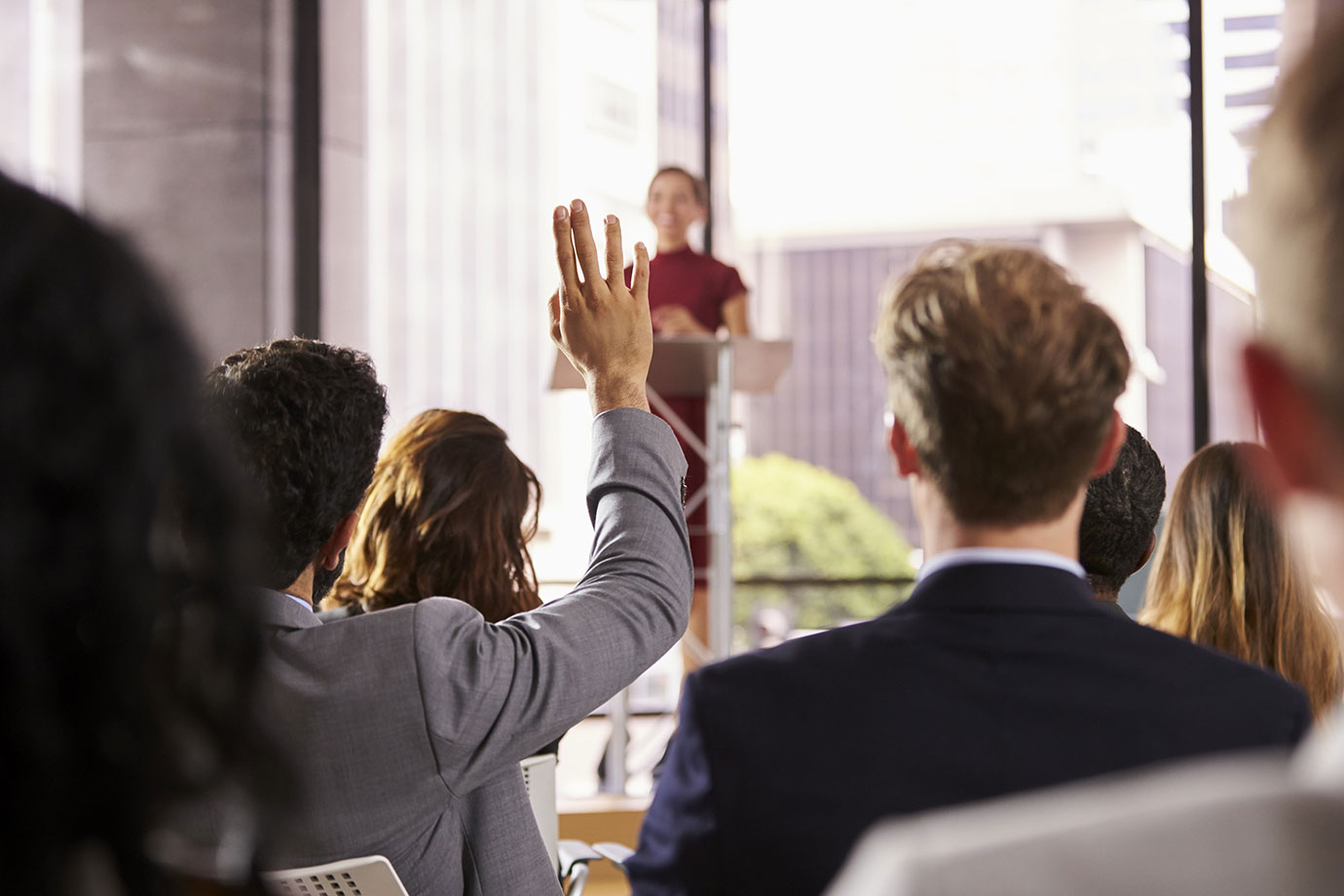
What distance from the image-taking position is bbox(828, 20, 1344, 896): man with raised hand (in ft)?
1.07

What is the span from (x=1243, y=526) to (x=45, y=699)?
5.95ft

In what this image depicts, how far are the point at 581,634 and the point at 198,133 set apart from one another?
437cm

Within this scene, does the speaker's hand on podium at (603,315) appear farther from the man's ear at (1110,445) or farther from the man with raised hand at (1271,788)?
the man with raised hand at (1271,788)

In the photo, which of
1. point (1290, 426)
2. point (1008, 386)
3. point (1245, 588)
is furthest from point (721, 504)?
point (1290, 426)

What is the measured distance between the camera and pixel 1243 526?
1894 mm

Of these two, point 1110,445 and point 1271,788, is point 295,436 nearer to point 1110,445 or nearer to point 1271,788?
point 1110,445

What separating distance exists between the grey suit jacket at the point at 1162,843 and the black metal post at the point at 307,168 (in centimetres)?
515

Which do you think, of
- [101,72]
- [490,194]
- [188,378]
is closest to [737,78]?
[490,194]

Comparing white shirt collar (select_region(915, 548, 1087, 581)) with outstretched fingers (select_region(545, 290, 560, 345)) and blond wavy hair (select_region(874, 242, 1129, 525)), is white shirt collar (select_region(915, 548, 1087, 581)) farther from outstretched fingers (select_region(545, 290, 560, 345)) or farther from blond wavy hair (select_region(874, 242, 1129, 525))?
outstretched fingers (select_region(545, 290, 560, 345))

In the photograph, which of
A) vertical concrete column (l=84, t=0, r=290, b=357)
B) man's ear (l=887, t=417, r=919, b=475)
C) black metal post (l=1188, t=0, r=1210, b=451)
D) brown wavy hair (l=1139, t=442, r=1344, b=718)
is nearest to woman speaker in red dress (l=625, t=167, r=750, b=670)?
vertical concrete column (l=84, t=0, r=290, b=357)

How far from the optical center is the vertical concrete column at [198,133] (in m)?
4.92

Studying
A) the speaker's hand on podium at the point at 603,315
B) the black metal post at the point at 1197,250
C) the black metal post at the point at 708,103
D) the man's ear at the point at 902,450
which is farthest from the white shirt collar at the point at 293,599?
the black metal post at the point at 1197,250

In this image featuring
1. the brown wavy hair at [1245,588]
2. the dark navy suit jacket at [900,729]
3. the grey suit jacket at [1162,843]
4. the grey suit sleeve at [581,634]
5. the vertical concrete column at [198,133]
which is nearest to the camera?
the grey suit jacket at [1162,843]

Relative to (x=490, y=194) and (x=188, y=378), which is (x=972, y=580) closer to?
(x=188, y=378)
